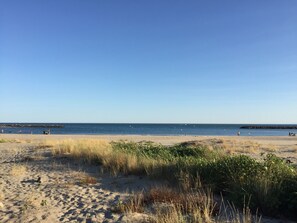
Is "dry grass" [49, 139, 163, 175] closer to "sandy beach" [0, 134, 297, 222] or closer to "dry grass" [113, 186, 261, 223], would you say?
Answer: "sandy beach" [0, 134, 297, 222]

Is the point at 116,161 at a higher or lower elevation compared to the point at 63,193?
higher

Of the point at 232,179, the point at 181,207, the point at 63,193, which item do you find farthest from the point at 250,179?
the point at 63,193

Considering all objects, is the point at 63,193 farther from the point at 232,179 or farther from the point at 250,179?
the point at 250,179

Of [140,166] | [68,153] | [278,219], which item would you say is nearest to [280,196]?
[278,219]

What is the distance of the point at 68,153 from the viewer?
18656 mm

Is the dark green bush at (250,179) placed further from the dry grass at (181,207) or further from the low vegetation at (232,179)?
the dry grass at (181,207)

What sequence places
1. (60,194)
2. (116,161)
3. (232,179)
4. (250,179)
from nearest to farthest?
(250,179) → (232,179) → (60,194) → (116,161)

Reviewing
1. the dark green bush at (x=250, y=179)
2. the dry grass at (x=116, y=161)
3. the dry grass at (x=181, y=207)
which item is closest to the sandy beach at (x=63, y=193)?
the dry grass at (x=181, y=207)

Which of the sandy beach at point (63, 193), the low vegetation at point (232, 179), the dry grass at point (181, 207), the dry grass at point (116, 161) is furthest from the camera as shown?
the dry grass at point (116, 161)

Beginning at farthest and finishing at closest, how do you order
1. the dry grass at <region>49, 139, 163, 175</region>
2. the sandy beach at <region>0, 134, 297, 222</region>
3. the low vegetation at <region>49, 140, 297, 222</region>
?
the dry grass at <region>49, 139, 163, 175</region>, the low vegetation at <region>49, 140, 297, 222</region>, the sandy beach at <region>0, 134, 297, 222</region>

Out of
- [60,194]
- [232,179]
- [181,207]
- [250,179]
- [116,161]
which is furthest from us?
[116,161]

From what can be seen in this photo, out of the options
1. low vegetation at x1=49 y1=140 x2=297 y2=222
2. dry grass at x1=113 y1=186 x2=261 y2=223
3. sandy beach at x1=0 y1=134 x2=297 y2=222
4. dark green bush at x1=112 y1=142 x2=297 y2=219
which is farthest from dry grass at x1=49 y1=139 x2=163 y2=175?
dry grass at x1=113 y1=186 x2=261 y2=223

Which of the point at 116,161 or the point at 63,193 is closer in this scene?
the point at 63,193

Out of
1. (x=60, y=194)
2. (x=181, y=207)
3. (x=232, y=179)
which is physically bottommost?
(x=60, y=194)
